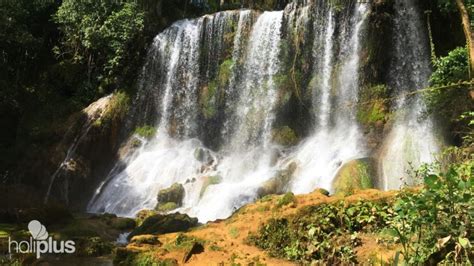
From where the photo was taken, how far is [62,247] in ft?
34.6

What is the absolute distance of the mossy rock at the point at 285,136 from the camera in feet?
61.2

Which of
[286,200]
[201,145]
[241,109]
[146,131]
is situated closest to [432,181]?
[286,200]

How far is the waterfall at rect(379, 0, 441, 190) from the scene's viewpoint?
14.7 m

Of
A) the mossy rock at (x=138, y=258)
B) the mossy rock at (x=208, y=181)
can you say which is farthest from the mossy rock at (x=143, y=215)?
the mossy rock at (x=138, y=258)

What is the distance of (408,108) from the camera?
16812 mm

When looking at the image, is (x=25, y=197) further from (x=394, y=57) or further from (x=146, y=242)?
(x=394, y=57)

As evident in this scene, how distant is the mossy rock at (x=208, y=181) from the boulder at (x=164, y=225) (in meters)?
3.56

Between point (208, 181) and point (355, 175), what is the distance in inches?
232

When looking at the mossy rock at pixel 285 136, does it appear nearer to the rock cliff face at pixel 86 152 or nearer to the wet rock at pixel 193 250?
the rock cliff face at pixel 86 152

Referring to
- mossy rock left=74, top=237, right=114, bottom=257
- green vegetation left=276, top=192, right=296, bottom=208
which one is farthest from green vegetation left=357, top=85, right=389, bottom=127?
mossy rock left=74, top=237, right=114, bottom=257

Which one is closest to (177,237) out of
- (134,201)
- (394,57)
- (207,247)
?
(207,247)

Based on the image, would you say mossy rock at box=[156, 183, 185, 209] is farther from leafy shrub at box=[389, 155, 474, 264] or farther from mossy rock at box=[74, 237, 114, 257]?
leafy shrub at box=[389, 155, 474, 264]

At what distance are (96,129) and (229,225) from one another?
45.4ft

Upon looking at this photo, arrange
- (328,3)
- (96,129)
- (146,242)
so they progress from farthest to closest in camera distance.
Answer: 1. (96,129)
2. (328,3)
3. (146,242)
